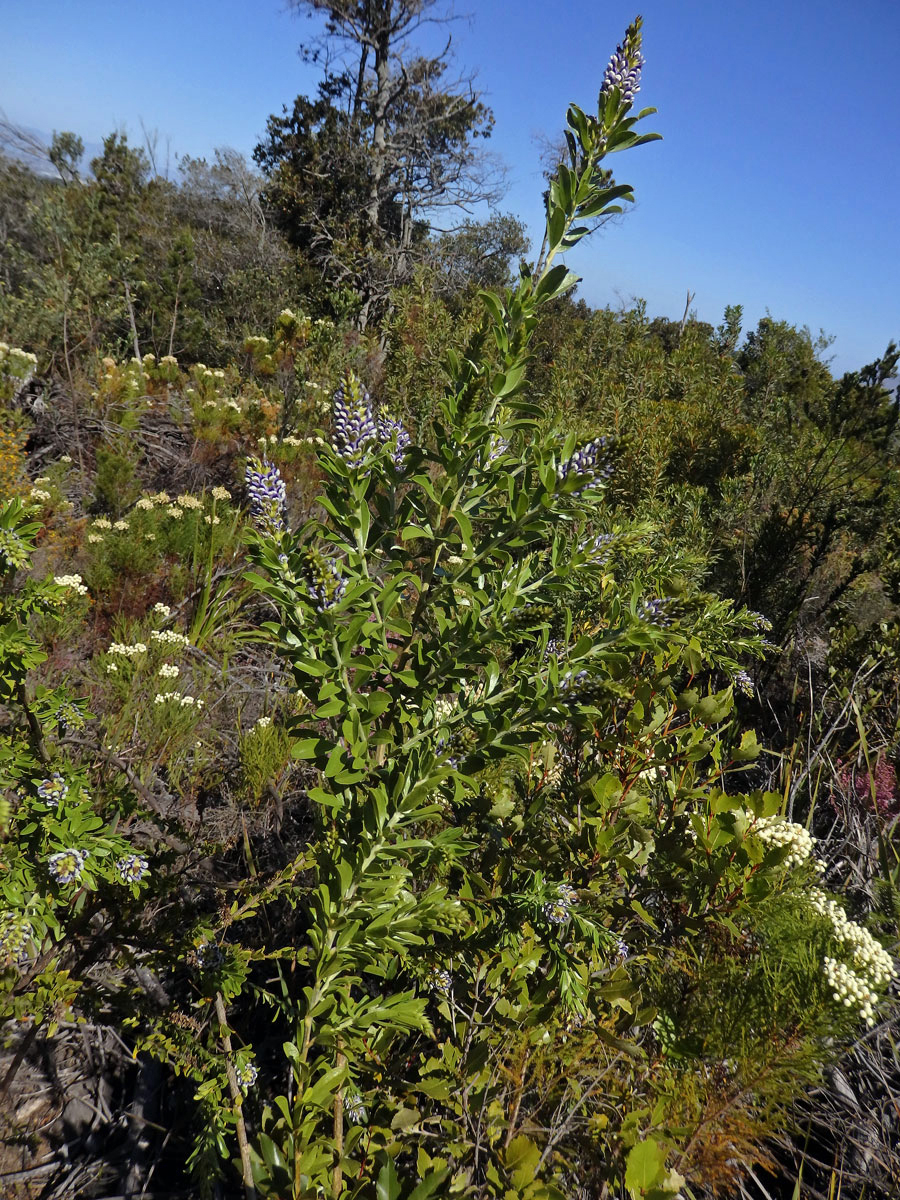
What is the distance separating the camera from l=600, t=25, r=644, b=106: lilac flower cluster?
0.98 metres

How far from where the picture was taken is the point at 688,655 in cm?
138

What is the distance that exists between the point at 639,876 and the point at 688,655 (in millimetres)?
567

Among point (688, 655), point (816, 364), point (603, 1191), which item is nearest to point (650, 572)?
point (688, 655)

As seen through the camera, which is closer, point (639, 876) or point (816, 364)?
point (639, 876)

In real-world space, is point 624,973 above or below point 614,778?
below

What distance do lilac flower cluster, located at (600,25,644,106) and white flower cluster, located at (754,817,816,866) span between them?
4.49 feet

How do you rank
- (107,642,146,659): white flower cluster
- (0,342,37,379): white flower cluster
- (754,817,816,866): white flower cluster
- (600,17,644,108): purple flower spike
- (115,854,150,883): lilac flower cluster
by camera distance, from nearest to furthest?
(600,17,644,108): purple flower spike
(115,854,150,883): lilac flower cluster
(754,817,816,866): white flower cluster
(107,642,146,659): white flower cluster
(0,342,37,379): white flower cluster

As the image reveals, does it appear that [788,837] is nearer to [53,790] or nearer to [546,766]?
[546,766]

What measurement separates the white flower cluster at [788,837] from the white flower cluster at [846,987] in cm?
25

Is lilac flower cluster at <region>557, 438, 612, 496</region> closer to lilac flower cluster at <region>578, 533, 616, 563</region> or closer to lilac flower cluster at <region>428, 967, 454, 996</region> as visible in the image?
lilac flower cluster at <region>578, 533, 616, 563</region>

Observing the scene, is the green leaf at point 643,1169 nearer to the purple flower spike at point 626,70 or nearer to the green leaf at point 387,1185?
the green leaf at point 387,1185

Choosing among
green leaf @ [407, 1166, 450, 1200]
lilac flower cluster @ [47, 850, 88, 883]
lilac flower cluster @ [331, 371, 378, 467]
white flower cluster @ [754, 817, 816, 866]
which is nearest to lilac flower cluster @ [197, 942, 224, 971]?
lilac flower cluster @ [47, 850, 88, 883]

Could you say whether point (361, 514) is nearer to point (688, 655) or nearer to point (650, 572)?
point (650, 572)

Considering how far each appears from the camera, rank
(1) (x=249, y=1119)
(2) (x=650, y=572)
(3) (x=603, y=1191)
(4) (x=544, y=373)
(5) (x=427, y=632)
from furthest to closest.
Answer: (4) (x=544, y=373) → (1) (x=249, y=1119) → (2) (x=650, y=572) → (5) (x=427, y=632) → (3) (x=603, y=1191)
